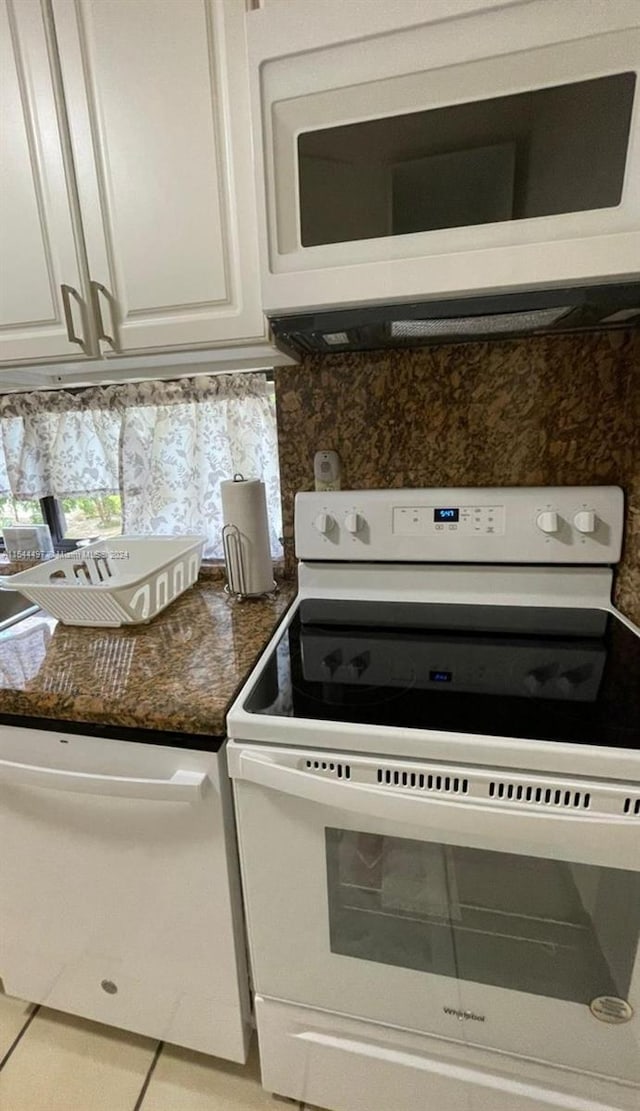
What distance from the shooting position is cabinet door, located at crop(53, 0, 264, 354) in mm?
885

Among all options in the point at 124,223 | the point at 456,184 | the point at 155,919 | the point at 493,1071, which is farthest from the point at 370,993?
the point at 124,223

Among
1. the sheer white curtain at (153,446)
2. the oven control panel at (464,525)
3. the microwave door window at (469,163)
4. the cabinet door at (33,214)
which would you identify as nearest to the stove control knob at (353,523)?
the oven control panel at (464,525)

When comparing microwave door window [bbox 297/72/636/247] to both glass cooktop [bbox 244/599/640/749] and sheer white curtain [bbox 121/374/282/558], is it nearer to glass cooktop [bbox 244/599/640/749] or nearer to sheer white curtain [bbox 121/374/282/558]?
sheer white curtain [bbox 121/374/282/558]

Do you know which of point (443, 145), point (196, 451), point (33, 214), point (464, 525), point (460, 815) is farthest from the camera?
point (196, 451)

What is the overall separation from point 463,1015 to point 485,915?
0.18 meters

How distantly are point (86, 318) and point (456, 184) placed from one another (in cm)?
77

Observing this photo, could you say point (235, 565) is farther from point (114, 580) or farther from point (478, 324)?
point (478, 324)

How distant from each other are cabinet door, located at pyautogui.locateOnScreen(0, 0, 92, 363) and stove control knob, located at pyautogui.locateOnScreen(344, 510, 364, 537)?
69cm

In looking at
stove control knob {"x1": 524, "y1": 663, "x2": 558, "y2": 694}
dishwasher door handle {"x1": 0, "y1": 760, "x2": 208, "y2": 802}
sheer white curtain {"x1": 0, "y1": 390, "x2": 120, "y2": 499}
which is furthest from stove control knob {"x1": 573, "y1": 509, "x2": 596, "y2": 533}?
sheer white curtain {"x1": 0, "y1": 390, "x2": 120, "y2": 499}

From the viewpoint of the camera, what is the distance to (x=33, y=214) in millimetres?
1023

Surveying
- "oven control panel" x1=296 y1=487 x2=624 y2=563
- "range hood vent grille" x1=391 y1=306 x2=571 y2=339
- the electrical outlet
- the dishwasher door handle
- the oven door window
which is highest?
"range hood vent grille" x1=391 y1=306 x2=571 y2=339

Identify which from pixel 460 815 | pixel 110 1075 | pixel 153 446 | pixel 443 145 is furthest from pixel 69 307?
pixel 110 1075

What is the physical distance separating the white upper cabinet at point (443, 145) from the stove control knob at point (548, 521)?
0.48 meters

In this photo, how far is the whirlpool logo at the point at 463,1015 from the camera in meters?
0.82
